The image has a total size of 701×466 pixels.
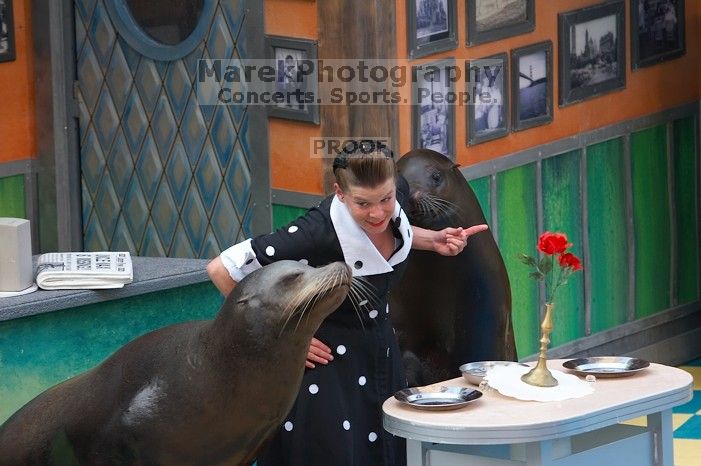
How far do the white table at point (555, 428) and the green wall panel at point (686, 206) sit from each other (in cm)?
353

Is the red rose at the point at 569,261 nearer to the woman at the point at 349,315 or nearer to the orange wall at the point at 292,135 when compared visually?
the woman at the point at 349,315

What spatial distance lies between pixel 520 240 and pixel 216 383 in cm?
362

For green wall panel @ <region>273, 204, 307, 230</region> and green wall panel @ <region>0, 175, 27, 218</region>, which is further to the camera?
green wall panel @ <region>0, 175, 27, 218</region>

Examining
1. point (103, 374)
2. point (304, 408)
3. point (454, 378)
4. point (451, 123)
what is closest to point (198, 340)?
point (103, 374)

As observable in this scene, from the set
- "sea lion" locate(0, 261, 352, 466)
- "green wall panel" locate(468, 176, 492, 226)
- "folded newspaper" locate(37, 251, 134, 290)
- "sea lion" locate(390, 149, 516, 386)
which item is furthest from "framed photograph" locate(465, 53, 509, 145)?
"sea lion" locate(0, 261, 352, 466)

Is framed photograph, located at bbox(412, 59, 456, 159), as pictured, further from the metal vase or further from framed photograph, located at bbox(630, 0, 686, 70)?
the metal vase

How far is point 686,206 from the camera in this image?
8891mm

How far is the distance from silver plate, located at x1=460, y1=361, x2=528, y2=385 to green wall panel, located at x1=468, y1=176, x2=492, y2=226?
196 centimetres

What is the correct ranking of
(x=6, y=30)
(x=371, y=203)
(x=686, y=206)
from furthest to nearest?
1. (x=686, y=206)
2. (x=6, y=30)
3. (x=371, y=203)

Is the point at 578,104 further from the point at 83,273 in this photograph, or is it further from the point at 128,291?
the point at 83,273

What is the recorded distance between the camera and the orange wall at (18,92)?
806cm

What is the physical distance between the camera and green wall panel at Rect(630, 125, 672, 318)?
8.56 metres

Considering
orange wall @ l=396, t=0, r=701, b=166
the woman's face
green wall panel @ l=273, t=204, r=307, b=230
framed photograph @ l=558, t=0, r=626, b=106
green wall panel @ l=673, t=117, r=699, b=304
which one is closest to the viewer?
the woman's face

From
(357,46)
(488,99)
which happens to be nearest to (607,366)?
(357,46)
